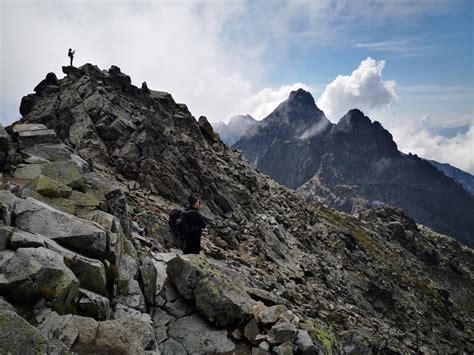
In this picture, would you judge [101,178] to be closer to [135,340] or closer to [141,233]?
[141,233]

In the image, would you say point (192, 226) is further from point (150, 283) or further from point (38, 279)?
point (38, 279)

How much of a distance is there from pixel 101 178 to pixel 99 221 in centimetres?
604

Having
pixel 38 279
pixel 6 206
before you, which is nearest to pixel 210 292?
pixel 38 279

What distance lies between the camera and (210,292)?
1487 cm

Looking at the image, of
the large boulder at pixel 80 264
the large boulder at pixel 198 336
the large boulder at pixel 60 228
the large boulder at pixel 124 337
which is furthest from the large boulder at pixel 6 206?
the large boulder at pixel 198 336

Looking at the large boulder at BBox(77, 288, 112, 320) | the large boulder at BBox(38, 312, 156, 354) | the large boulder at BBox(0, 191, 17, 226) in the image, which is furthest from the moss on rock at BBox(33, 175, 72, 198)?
the large boulder at BBox(38, 312, 156, 354)

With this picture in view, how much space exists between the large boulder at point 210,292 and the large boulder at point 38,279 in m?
5.29

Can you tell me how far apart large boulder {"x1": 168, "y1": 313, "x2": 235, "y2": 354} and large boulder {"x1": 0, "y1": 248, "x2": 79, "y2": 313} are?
4.75 meters

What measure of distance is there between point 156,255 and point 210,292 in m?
6.33

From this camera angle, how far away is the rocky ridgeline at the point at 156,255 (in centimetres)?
1046

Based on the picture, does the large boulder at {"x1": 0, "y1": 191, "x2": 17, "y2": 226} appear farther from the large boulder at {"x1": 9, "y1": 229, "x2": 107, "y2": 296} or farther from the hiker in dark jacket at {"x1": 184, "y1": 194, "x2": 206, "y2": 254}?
the hiker in dark jacket at {"x1": 184, "y1": 194, "x2": 206, "y2": 254}

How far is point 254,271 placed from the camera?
1109 inches

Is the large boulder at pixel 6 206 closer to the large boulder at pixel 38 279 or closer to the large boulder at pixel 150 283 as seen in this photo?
the large boulder at pixel 38 279

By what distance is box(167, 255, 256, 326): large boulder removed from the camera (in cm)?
1467
